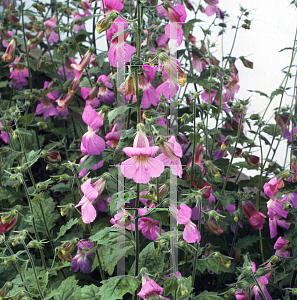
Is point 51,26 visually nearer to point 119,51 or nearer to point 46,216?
point 46,216

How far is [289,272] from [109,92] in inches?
39.7

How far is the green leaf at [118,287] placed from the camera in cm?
85

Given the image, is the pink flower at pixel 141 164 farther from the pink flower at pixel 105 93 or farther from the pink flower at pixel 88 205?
the pink flower at pixel 105 93

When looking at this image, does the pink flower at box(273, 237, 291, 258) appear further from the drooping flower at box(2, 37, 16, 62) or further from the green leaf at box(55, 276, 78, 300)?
the drooping flower at box(2, 37, 16, 62)

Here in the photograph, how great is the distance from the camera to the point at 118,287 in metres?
0.88

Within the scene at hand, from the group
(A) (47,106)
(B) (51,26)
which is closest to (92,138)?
(A) (47,106)

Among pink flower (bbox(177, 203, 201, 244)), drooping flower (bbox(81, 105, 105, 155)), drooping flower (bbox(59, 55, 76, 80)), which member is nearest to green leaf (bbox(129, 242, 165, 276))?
pink flower (bbox(177, 203, 201, 244))

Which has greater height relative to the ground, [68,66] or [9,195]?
[68,66]

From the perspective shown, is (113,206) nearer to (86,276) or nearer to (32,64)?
(86,276)

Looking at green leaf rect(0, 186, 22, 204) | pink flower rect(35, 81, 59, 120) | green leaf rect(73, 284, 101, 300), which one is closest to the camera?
green leaf rect(73, 284, 101, 300)

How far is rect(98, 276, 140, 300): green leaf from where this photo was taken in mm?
854

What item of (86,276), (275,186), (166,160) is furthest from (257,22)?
(86,276)

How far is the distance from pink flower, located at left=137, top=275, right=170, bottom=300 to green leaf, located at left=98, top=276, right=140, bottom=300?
0.03 metres

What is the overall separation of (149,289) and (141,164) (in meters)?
0.31
